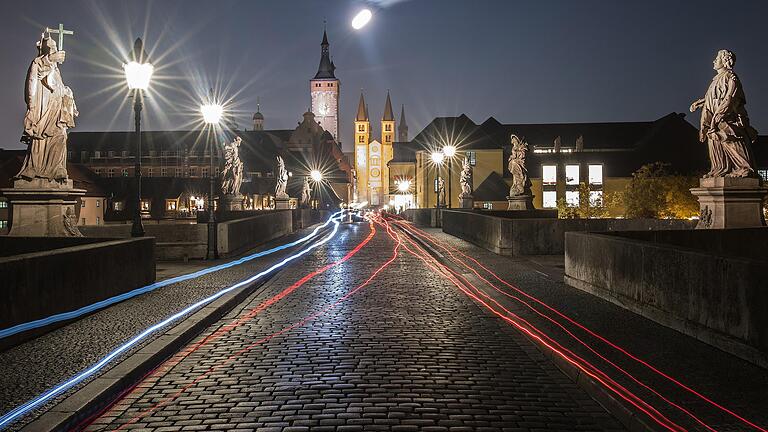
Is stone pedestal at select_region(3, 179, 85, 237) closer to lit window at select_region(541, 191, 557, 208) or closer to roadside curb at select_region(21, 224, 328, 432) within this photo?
roadside curb at select_region(21, 224, 328, 432)

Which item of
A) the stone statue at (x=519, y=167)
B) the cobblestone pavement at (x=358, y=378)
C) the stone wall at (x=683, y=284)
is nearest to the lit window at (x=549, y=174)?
the stone statue at (x=519, y=167)

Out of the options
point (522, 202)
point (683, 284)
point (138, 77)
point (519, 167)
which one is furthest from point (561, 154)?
point (683, 284)

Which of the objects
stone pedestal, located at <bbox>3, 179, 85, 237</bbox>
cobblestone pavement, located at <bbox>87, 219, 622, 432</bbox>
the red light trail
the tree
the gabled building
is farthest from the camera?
the gabled building

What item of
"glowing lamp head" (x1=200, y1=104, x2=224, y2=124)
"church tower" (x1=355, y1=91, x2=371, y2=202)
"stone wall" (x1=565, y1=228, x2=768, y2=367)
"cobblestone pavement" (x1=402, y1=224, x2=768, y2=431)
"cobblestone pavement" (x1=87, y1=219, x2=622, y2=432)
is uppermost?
"church tower" (x1=355, y1=91, x2=371, y2=202)

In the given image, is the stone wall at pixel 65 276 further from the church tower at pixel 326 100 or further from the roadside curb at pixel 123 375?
the church tower at pixel 326 100

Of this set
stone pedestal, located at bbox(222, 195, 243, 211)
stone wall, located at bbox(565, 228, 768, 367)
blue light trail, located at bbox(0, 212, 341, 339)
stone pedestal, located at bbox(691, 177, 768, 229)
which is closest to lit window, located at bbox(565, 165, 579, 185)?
stone pedestal, located at bbox(222, 195, 243, 211)

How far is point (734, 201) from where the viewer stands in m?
14.9

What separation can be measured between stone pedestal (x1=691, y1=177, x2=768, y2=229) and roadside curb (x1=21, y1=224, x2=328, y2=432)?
35.4 feet

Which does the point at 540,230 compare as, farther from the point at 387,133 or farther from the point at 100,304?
the point at 387,133

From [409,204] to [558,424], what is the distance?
111 meters

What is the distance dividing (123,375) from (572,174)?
85261 mm

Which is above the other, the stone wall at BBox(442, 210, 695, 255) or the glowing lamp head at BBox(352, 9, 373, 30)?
the glowing lamp head at BBox(352, 9, 373, 30)

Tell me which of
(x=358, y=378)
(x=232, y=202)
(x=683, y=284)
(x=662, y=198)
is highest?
(x=662, y=198)

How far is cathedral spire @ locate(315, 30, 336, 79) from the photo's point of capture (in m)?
172
